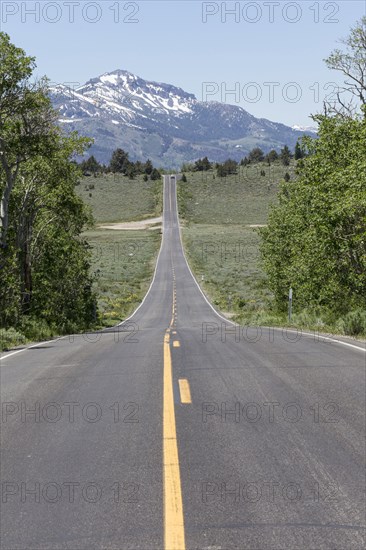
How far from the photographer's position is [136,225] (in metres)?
131

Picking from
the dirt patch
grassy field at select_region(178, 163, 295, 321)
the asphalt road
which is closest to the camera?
the asphalt road

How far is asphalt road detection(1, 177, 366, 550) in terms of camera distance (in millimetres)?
4398

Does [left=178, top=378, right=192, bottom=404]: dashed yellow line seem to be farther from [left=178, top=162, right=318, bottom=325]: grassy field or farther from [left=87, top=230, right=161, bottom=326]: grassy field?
[left=87, top=230, right=161, bottom=326]: grassy field

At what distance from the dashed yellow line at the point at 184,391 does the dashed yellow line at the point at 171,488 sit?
277 mm

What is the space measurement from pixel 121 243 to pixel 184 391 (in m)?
94.0

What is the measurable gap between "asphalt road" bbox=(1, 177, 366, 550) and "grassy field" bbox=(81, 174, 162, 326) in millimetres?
28242

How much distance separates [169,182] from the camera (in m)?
172

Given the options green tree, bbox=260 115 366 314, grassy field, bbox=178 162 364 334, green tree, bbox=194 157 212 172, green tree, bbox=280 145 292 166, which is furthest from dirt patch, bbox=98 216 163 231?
green tree, bbox=260 115 366 314

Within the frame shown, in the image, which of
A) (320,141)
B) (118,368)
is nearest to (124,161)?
(320,141)

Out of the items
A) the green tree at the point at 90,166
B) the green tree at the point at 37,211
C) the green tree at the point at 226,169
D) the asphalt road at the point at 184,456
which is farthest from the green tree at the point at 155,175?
the asphalt road at the point at 184,456

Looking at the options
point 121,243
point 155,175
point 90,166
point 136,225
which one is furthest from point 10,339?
point 90,166

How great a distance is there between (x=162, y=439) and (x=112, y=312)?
50590 millimetres

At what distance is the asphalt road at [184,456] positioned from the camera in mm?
4398

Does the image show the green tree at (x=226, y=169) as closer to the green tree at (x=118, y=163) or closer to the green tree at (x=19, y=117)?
the green tree at (x=118, y=163)
